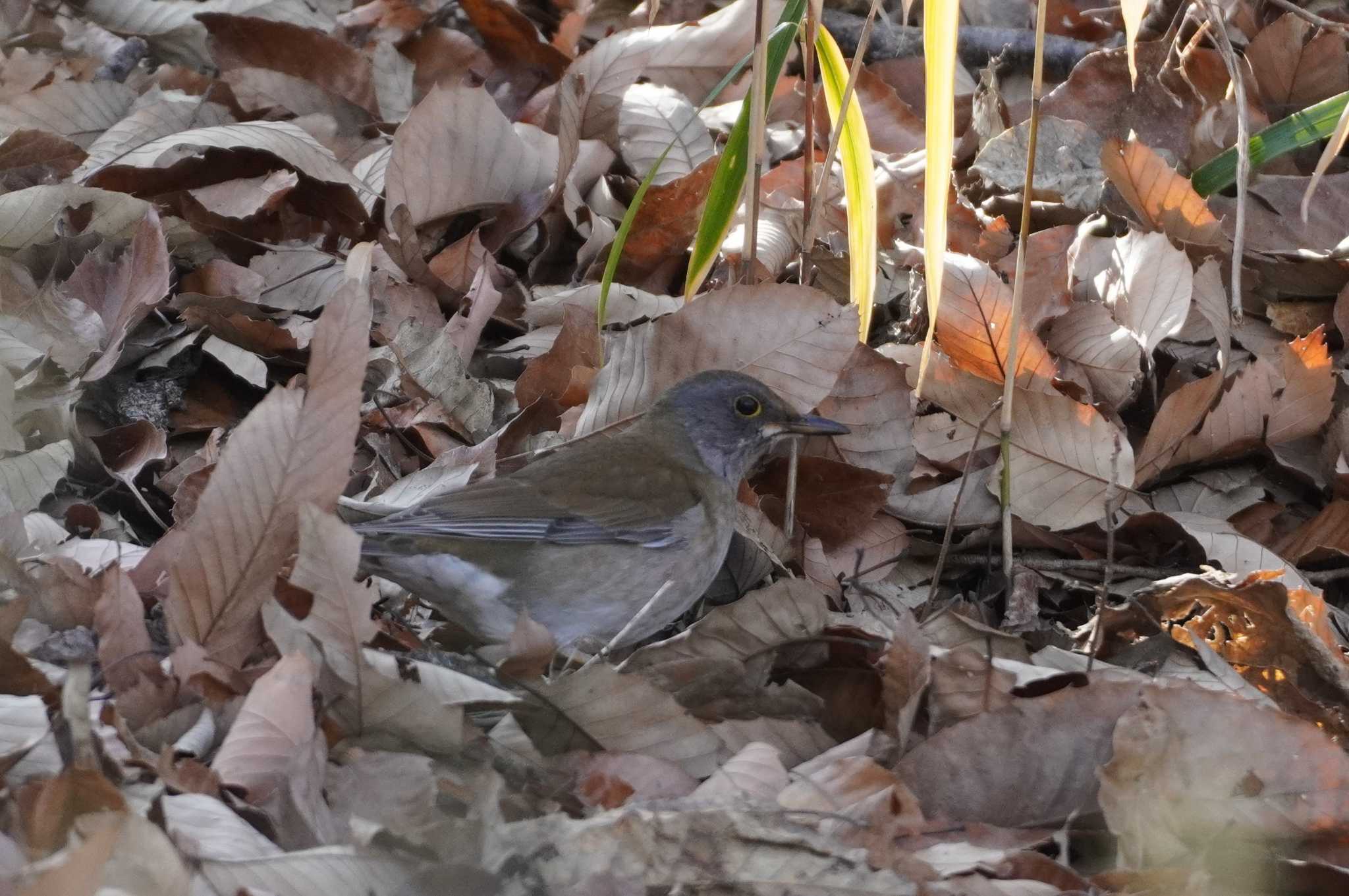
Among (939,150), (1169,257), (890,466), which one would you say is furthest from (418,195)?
(1169,257)

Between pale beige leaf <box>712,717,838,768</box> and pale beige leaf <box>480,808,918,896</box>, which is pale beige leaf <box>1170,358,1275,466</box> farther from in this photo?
pale beige leaf <box>480,808,918,896</box>

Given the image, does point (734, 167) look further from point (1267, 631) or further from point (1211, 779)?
point (1211, 779)

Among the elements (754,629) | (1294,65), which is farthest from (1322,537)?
(1294,65)

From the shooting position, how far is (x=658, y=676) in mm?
3412

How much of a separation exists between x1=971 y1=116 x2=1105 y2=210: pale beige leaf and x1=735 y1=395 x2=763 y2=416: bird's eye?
1.54 m

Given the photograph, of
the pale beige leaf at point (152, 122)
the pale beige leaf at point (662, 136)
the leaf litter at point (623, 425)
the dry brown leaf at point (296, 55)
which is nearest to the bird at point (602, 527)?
the leaf litter at point (623, 425)

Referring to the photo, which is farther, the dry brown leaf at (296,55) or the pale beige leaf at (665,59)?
the dry brown leaf at (296,55)

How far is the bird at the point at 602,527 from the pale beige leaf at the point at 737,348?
0.08m

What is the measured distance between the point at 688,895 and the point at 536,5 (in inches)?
200

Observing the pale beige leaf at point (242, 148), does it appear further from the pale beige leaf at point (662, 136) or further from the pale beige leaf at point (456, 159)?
the pale beige leaf at point (662, 136)

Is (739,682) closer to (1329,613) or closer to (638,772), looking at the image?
(638,772)

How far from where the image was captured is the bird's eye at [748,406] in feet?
14.7

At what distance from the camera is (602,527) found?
171 inches

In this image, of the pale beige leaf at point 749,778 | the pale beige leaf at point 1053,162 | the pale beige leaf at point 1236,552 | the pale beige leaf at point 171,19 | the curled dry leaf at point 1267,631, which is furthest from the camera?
the pale beige leaf at point 171,19
